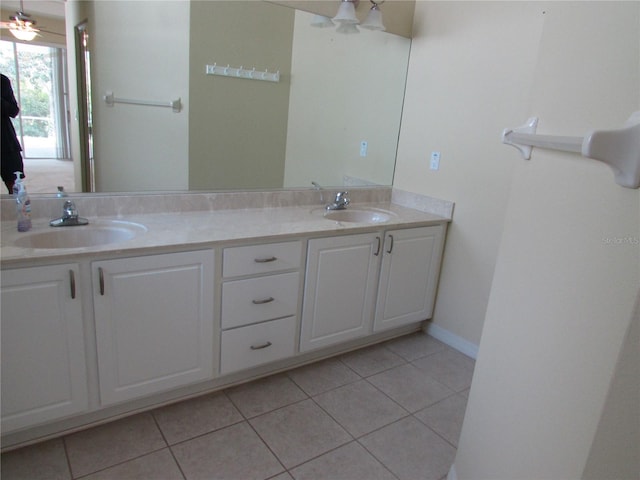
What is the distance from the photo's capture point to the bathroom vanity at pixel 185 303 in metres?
1.57

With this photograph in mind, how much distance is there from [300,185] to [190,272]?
112cm

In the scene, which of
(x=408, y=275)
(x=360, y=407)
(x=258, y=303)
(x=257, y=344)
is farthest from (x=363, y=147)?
(x=360, y=407)

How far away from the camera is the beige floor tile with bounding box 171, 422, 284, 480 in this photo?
169cm

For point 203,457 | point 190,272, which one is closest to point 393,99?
point 190,272

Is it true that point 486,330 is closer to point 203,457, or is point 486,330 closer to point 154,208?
point 203,457

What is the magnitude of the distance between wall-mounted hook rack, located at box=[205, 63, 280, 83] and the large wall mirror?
17 millimetres

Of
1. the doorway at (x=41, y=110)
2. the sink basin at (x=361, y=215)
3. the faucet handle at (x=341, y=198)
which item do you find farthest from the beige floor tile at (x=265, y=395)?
the doorway at (x=41, y=110)

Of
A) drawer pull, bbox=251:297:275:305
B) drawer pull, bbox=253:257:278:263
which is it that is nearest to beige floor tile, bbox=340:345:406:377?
drawer pull, bbox=251:297:275:305

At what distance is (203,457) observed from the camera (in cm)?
176

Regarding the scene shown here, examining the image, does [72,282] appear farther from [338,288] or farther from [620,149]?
[620,149]

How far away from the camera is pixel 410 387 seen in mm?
2369

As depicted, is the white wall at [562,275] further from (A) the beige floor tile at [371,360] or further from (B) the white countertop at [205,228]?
(B) the white countertop at [205,228]

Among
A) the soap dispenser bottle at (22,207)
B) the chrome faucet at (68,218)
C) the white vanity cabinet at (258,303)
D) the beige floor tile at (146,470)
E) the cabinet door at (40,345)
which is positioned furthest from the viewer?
the white vanity cabinet at (258,303)

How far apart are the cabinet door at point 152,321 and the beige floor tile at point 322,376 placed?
58cm
